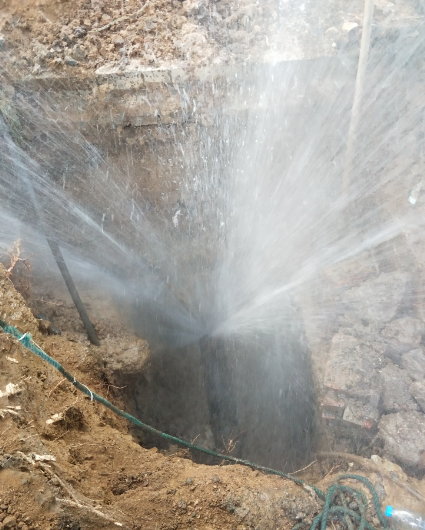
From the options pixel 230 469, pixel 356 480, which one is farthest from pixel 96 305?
pixel 356 480

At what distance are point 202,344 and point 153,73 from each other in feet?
10.9

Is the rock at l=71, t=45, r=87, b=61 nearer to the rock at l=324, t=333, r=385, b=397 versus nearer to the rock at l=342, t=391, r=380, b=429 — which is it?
the rock at l=324, t=333, r=385, b=397

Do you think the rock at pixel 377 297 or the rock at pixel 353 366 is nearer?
the rock at pixel 353 366

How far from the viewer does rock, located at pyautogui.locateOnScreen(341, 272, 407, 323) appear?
376 centimetres

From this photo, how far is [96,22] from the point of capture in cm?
418

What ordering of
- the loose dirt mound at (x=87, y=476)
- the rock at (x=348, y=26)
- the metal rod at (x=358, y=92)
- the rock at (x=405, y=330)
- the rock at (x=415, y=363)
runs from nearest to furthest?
the loose dirt mound at (x=87, y=476) < the rock at (x=415, y=363) < the rock at (x=405, y=330) < the metal rod at (x=358, y=92) < the rock at (x=348, y=26)

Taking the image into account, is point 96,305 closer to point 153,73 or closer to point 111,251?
point 111,251

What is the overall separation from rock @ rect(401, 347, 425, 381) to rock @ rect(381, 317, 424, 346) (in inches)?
3.4

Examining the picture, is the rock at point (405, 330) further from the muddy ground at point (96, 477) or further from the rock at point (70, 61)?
the rock at point (70, 61)

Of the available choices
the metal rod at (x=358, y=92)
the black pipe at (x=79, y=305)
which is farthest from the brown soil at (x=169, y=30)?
the black pipe at (x=79, y=305)

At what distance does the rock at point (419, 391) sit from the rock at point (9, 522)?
294 centimetres

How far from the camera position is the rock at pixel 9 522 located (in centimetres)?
172

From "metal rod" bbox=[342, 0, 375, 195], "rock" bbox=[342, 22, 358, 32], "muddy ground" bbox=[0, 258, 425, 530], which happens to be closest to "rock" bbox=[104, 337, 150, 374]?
"muddy ground" bbox=[0, 258, 425, 530]

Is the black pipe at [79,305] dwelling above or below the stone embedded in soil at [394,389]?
above
